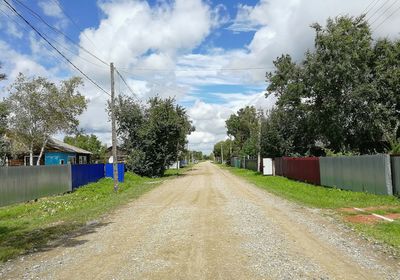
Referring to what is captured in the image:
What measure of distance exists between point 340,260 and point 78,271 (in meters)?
4.57

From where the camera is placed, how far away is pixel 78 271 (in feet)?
23.9

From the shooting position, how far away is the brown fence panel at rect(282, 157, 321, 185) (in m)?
29.5

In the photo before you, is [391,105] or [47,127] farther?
[47,127]

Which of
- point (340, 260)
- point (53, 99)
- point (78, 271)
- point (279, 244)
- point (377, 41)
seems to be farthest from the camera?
point (53, 99)

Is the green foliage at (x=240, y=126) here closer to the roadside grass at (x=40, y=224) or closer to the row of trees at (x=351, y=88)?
the row of trees at (x=351, y=88)

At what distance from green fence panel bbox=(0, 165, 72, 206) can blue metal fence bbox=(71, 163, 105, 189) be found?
105 cm

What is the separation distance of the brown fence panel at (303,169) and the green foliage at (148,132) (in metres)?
12.6

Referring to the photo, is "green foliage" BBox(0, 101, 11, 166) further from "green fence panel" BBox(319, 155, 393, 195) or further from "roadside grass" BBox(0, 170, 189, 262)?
"green fence panel" BBox(319, 155, 393, 195)

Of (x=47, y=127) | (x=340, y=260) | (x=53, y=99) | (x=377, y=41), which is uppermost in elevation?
(x=377, y=41)

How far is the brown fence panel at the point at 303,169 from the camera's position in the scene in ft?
96.6

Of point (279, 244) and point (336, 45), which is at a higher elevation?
point (336, 45)

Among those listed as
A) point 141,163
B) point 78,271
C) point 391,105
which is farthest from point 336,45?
point 78,271

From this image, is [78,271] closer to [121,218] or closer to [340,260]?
[340,260]

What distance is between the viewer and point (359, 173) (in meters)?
21.1
